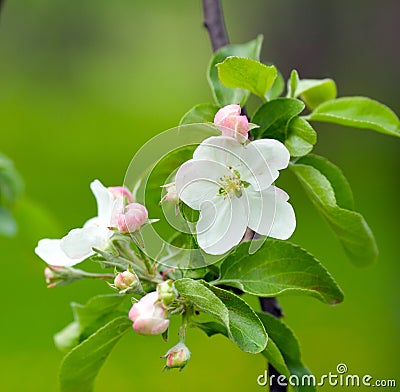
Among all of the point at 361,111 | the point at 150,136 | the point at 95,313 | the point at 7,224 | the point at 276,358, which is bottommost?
the point at 276,358

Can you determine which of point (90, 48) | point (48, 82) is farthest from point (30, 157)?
point (90, 48)

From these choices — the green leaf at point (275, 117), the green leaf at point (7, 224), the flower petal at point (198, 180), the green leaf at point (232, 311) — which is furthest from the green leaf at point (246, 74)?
the green leaf at point (7, 224)

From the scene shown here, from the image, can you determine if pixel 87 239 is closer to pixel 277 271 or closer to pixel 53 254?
pixel 53 254

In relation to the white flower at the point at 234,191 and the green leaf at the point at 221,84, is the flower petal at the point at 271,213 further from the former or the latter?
the green leaf at the point at 221,84

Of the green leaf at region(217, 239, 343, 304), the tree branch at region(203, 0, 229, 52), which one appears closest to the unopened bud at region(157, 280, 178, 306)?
the green leaf at region(217, 239, 343, 304)

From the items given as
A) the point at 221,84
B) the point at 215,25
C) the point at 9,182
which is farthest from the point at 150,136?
the point at 221,84

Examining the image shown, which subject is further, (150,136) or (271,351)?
(150,136)

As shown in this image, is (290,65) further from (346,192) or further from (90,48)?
(346,192)
